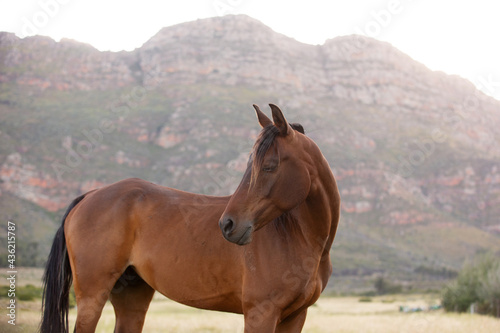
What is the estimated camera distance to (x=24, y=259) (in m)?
46.5

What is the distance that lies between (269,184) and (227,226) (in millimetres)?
533

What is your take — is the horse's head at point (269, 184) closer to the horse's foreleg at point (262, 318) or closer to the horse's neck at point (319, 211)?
the horse's neck at point (319, 211)

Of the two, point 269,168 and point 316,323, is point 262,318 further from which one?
point 316,323

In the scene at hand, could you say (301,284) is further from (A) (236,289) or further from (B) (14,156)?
(B) (14,156)

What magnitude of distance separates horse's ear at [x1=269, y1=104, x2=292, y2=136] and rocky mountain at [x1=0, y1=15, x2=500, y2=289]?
1976 inches

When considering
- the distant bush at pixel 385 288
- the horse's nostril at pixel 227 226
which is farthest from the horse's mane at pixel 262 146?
the distant bush at pixel 385 288

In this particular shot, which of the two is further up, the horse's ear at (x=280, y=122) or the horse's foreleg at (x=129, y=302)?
the horse's ear at (x=280, y=122)

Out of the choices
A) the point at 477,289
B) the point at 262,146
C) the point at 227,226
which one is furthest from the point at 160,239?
the point at 477,289

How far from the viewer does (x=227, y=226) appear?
3.99 meters

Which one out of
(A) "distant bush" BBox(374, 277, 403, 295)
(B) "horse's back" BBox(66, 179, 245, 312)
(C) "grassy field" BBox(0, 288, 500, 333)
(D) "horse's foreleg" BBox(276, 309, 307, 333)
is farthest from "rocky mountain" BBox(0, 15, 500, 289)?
(D) "horse's foreleg" BBox(276, 309, 307, 333)

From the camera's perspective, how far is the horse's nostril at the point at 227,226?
395 cm

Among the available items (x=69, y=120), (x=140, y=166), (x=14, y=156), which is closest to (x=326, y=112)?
(x=140, y=166)

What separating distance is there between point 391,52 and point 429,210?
335ft

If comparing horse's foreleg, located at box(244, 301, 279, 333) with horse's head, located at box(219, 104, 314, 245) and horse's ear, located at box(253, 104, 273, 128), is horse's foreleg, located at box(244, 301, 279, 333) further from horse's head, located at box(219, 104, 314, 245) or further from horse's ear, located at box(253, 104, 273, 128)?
horse's ear, located at box(253, 104, 273, 128)
